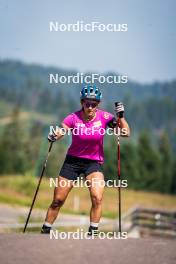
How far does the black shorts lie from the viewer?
865 centimetres

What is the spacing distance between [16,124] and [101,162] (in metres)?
106

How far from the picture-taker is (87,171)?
340 inches

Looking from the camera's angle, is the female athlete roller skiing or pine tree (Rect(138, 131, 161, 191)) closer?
the female athlete roller skiing

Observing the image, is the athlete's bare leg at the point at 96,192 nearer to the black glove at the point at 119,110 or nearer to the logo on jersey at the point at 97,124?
the logo on jersey at the point at 97,124

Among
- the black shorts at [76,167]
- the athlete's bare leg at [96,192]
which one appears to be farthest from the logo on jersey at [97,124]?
the athlete's bare leg at [96,192]

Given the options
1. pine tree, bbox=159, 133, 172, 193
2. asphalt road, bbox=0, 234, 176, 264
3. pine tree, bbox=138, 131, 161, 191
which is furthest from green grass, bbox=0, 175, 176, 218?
asphalt road, bbox=0, 234, 176, 264

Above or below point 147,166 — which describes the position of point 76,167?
below

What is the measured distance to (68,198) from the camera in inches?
2272

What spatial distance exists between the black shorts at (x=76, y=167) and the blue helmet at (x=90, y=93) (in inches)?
34.8

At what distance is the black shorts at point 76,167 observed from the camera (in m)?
8.65

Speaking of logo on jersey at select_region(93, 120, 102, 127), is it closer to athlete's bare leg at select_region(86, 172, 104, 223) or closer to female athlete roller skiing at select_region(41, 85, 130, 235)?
female athlete roller skiing at select_region(41, 85, 130, 235)

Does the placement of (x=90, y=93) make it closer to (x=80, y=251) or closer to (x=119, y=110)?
(x=119, y=110)

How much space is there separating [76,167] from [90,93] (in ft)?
3.48

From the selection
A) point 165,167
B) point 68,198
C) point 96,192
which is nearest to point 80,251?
point 96,192
